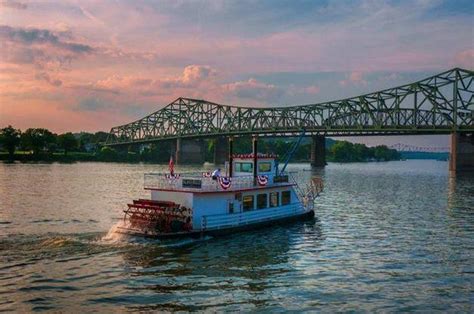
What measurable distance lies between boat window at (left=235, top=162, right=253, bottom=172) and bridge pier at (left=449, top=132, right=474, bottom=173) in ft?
345

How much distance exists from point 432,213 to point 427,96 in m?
123

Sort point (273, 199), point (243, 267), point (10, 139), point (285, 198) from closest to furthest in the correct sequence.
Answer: point (243, 267), point (273, 199), point (285, 198), point (10, 139)

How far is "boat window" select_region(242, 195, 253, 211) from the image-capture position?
3378 centimetres

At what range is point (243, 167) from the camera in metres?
36.5

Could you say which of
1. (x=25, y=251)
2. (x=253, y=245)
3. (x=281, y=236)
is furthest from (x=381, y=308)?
(x=25, y=251)

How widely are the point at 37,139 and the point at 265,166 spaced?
129953 mm

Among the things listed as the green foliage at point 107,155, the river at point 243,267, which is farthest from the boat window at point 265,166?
the green foliage at point 107,155

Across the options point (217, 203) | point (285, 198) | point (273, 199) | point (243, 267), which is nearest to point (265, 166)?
point (273, 199)

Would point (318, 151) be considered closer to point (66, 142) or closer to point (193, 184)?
point (66, 142)

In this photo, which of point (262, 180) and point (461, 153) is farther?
point (461, 153)

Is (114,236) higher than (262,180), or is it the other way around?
(262,180)

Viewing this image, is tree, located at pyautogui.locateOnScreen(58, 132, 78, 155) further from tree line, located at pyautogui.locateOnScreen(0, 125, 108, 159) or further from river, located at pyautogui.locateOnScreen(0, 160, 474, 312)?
river, located at pyautogui.locateOnScreen(0, 160, 474, 312)

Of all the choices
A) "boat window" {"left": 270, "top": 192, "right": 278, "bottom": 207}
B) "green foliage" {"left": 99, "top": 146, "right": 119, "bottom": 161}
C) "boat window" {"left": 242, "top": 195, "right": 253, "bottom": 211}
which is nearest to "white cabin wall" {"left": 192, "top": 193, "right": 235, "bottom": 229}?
"boat window" {"left": 242, "top": 195, "right": 253, "bottom": 211}

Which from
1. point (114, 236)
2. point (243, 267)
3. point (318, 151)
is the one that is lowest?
point (243, 267)
